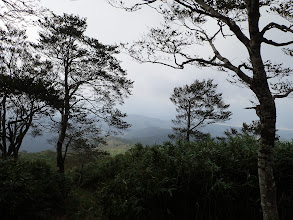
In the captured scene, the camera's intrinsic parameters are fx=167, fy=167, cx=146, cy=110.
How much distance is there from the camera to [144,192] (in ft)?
13.2

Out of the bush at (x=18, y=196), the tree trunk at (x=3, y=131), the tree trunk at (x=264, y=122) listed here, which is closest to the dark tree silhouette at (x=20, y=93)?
the tree trunk at (x=3, y=131)

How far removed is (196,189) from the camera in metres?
4.02

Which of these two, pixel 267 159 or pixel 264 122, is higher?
pixel 264 122

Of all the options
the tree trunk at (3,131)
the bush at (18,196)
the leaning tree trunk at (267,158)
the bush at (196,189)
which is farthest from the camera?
the tree trunk at (3,131)

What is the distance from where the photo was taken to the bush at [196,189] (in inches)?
142

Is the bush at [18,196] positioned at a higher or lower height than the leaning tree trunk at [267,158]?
lower

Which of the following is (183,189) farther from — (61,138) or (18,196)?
(61,138)

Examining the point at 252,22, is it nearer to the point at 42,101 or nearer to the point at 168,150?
the point at 168,150

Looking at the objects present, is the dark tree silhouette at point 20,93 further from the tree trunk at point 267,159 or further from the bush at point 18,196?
the tree trunk at point 267,159

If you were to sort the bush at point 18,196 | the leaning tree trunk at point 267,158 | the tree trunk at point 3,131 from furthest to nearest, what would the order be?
the tree trunk at point 3,131, the bush at point 18,196, the leaning tree trunk at point 267,158

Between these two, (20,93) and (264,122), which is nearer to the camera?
(264,122)

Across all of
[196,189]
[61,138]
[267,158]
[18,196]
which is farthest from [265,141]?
[61,138]

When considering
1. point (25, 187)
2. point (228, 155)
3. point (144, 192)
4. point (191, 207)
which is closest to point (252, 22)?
point (228, 155)

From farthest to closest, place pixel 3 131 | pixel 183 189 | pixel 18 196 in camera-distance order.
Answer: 1. pixel 3 131
2. pixel 18 196
3. pixel 183 189
